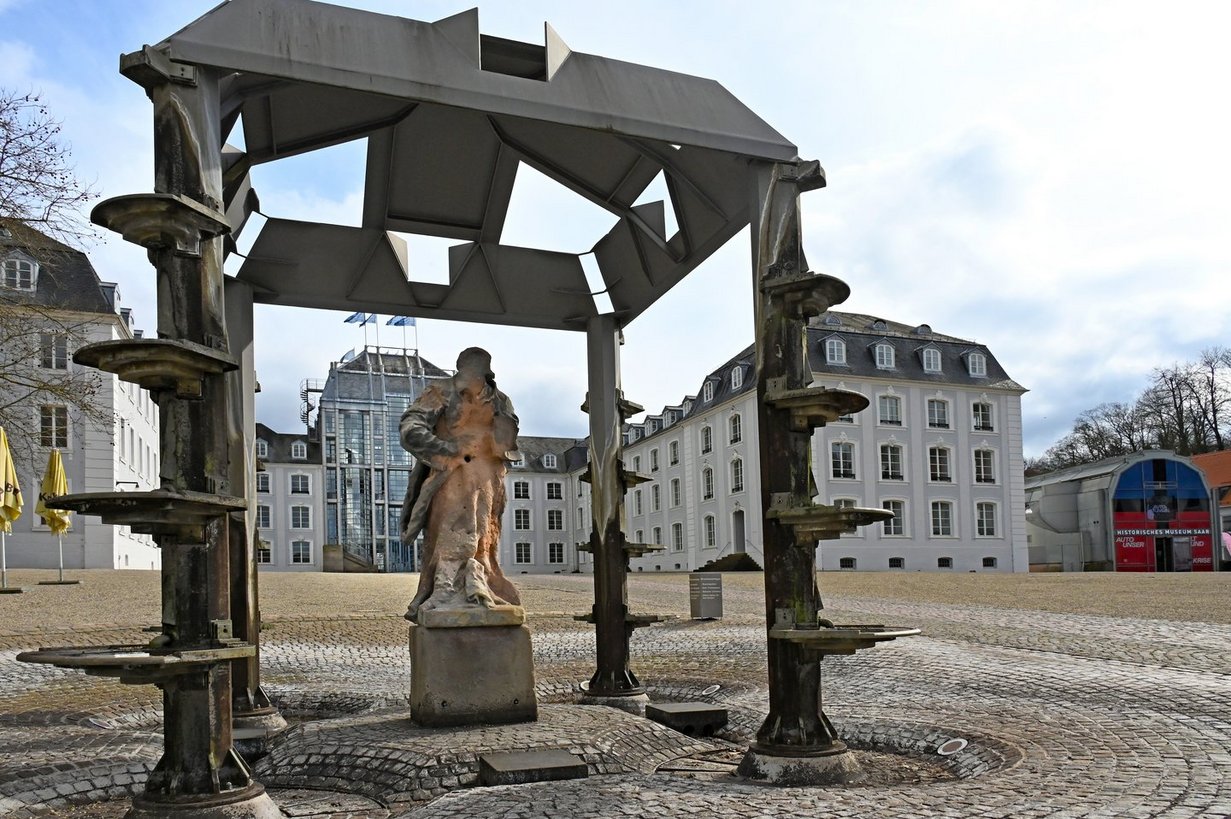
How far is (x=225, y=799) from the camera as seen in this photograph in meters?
4.26

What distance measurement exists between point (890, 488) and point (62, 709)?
1722 inches

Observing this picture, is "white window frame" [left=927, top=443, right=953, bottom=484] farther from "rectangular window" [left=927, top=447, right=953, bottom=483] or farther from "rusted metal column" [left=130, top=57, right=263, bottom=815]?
"rusted metal column" [left=130, top=57, right=263, bottom=815]

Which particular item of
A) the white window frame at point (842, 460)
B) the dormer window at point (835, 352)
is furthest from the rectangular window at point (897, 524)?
the dormer window at point (835, 352)

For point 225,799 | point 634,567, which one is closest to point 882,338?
point 634,567

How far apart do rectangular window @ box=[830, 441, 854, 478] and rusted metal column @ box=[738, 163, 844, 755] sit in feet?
139

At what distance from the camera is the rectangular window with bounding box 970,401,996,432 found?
50656 millimetres

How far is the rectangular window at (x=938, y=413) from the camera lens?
49688 millimetres

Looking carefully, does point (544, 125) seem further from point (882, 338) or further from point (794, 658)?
point (882, 338)

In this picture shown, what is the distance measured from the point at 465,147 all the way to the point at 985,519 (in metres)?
46.7

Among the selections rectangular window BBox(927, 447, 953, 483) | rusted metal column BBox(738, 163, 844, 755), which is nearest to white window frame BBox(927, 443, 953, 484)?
rectangular window BBox(927, 447, 953, 483)

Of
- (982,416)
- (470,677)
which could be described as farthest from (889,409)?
(470,677)

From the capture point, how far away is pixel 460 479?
23.6 feet

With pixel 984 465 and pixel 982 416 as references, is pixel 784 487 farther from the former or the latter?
pixel 982 416

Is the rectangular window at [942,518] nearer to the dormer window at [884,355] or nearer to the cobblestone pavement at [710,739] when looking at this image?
the dormer window at [884,355]
